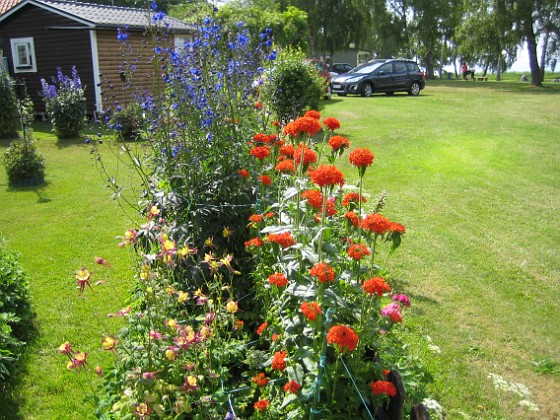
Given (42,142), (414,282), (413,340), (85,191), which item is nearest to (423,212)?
(414,282)

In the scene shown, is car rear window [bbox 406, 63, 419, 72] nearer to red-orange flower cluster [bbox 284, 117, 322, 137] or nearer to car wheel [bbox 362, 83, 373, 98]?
car wheel [bbox 362, 83, 373, 98]

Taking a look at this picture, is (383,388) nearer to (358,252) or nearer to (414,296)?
(358,252)

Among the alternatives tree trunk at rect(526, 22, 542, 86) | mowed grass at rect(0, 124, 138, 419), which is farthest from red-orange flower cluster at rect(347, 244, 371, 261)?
tree trunk at rect(526, 22, 542, 86)

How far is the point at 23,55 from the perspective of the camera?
1734 cm

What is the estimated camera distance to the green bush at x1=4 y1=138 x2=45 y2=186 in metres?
8.39

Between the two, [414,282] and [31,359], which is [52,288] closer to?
[31,359]

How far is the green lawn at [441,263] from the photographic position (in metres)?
3.28

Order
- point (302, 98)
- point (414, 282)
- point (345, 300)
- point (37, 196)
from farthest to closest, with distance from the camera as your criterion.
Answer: point (302, 98) → point (37, 196) → point (414, 282) → point (345, 300)

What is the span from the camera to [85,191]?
8203mm

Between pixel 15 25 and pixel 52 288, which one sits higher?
pixel 15 25

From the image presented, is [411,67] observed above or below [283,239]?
above

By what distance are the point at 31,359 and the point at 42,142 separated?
1050cm

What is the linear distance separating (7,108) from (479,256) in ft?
40.3

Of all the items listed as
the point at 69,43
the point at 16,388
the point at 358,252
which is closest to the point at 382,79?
the point at 69,43
